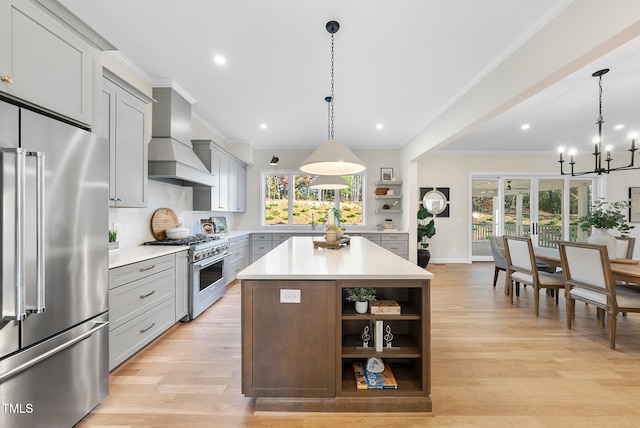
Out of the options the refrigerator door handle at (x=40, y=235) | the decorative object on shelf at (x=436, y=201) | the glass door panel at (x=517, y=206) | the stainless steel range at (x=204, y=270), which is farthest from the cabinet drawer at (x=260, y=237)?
the glass door panel at (x=517, y=206)

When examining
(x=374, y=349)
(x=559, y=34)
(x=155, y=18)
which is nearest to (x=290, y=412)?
(x=374, y=349)

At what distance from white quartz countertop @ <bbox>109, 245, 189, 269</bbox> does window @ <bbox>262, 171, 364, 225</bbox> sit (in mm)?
3457

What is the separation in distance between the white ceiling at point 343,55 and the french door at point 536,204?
222 cm

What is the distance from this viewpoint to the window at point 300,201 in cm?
655

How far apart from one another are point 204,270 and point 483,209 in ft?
21.2

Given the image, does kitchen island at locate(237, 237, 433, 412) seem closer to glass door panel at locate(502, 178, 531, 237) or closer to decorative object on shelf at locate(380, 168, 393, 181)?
decorative object on shelf at locate(380, 168, 393, 181)

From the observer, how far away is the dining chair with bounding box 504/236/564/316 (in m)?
3.42

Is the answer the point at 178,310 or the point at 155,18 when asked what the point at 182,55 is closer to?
the point at 155,18

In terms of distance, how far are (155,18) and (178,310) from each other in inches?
108

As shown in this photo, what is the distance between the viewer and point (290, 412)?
68.0 inches

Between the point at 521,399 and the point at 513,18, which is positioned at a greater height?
the point at 513,18

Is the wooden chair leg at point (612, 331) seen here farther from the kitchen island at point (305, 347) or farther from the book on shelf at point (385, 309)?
the book on shelf at point (385, 309)

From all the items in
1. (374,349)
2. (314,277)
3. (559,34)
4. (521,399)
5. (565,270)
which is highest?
(559,34)

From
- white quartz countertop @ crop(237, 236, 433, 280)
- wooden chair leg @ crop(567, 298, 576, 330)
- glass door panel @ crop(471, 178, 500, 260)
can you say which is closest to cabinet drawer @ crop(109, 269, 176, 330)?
white quartz countertop @ crop(237, 236, 433, 280)
